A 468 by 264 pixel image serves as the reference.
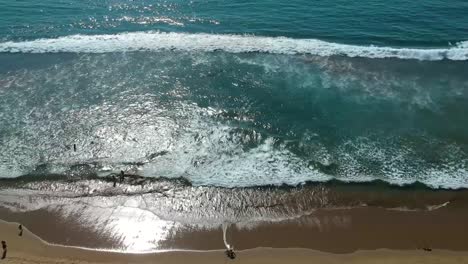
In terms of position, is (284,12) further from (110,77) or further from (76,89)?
(76,89)

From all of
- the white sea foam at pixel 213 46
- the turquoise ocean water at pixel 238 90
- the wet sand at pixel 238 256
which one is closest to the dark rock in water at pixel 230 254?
the wet sand at pixel 238 256

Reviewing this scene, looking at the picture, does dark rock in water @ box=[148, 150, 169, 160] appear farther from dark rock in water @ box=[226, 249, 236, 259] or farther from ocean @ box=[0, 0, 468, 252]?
dark rock in water @ box=[226, 249, 236, 259]

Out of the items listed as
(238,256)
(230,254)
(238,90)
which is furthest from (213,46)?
(238,256)

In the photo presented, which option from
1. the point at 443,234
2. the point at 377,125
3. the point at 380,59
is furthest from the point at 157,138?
the point at 380,59

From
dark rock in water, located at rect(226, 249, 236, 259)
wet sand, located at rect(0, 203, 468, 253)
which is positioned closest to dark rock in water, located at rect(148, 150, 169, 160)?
wet sand, located at rect(0, 203, 468, 253)

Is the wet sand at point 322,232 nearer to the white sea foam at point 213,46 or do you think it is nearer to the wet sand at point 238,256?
the wet sand at point 238,256

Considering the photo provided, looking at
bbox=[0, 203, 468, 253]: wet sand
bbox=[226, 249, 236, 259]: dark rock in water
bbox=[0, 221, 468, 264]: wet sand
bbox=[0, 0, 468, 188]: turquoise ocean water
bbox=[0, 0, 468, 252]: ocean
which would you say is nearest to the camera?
bbox=[0, 221, 468, 264]: wet sand
